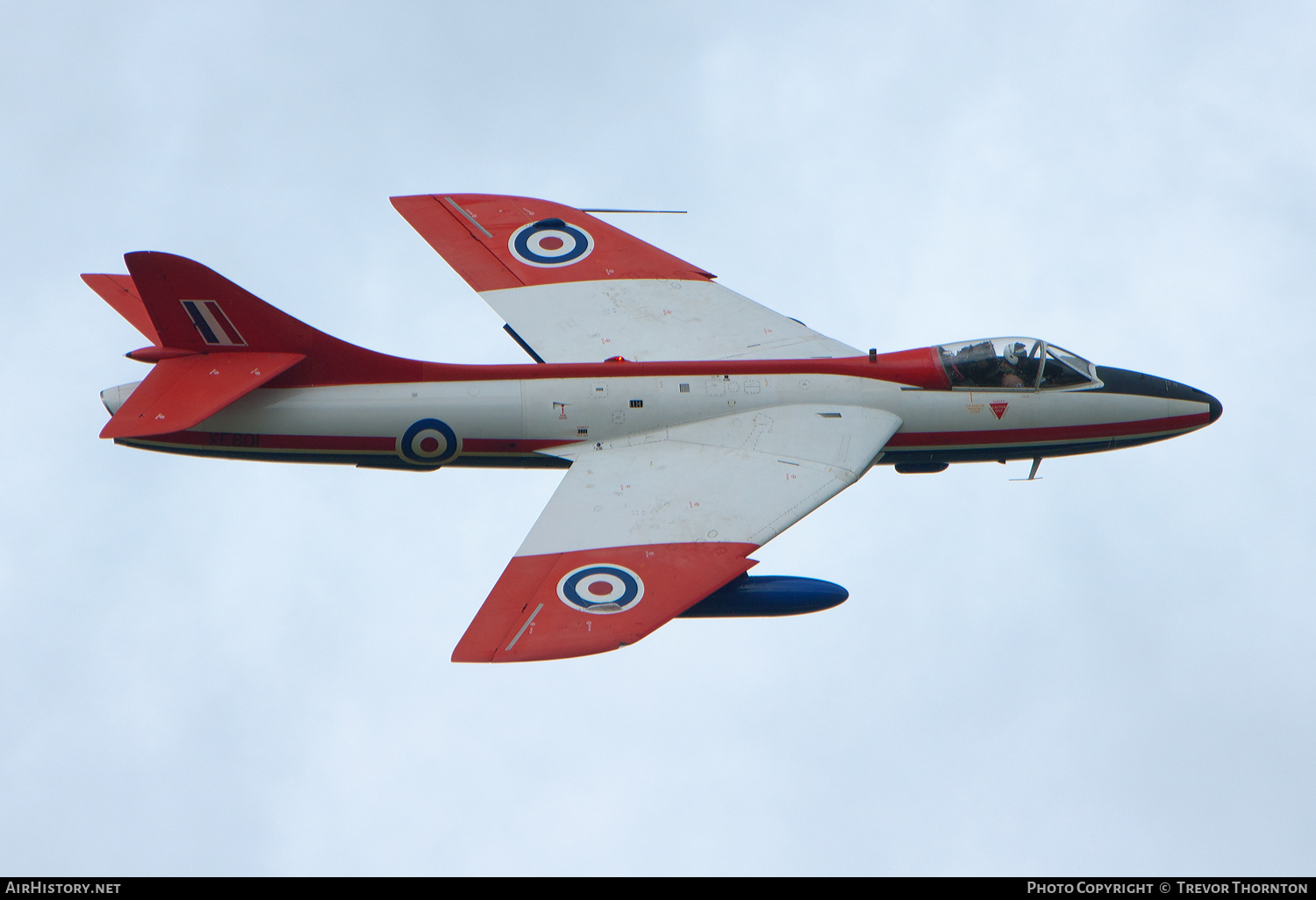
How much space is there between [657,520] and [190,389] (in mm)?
6309

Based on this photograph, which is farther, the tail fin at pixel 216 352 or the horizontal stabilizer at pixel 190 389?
the tail fin at pixel 216 352

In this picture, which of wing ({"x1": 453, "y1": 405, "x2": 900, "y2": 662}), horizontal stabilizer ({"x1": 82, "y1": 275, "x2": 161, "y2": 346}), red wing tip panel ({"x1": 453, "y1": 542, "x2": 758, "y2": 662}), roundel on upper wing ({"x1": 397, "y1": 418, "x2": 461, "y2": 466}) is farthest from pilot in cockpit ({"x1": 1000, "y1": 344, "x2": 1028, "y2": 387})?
horizontal stabilizer ({"x1": 82, "y1": 275, "x2": 161, "y2": 346})

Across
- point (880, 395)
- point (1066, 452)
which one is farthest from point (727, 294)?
point (1066, 452)

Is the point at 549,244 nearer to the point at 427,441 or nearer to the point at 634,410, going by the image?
the point at 634,410

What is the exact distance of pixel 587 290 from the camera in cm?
→ 2203

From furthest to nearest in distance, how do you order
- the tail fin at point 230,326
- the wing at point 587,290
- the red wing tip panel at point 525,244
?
1. the red wing tip panel at point 525,244
2. the wing at point 587,290
3. the tail fin at point 230,326

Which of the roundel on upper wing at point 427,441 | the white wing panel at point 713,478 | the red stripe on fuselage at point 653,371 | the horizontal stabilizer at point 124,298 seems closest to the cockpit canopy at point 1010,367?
the red stripe on fuselage at point 653,371

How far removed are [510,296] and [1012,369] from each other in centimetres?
749

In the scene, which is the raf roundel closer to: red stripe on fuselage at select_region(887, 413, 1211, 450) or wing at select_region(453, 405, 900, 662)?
wing at select_region(453, 405, 900, 662)

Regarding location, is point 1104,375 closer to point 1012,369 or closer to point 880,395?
point 1012,369

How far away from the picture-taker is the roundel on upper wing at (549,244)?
22.6m

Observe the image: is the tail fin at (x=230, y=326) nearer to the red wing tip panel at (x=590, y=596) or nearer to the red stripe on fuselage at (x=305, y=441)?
the red stripe on fuselage at (x=305, y=441)

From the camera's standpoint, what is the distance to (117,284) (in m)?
21.0

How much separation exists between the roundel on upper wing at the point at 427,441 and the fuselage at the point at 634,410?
17 millimetres
